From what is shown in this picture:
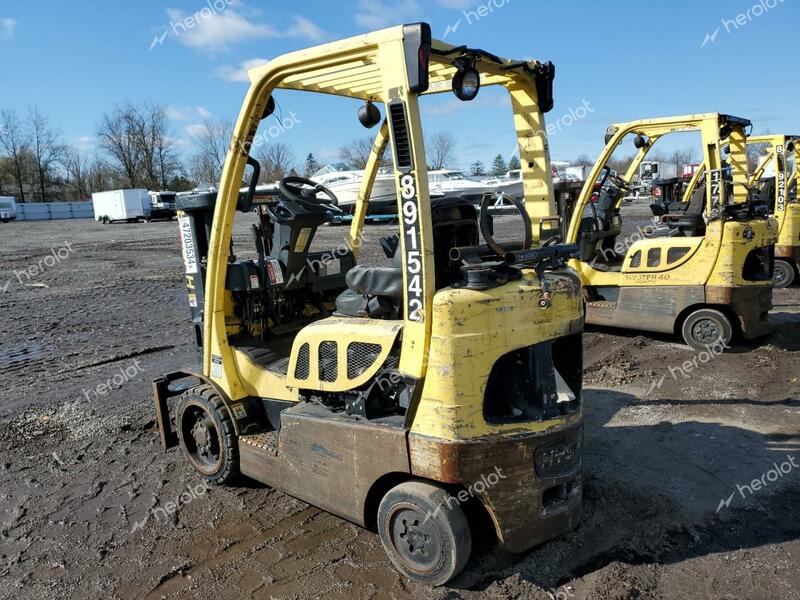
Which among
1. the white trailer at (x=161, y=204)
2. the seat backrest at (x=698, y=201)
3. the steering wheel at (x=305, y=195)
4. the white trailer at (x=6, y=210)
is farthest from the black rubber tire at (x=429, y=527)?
the white trailer at (x=6, y=210)

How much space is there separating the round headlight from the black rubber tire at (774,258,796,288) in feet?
33.6

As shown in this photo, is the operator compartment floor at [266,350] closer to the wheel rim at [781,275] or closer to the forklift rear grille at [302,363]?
the forklift rear grille at [302,363]

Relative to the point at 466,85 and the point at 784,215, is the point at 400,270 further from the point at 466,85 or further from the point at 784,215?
the point at 784,215

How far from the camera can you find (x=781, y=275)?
11.1m

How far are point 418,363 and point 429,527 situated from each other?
805 mm

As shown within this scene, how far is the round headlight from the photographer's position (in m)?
3.00

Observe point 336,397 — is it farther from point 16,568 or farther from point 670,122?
point 670,122

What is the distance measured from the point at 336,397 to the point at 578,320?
4.77ft

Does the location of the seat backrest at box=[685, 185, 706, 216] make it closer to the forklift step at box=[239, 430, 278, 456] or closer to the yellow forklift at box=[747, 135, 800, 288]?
the yellow forklift at box=[747, 135, 800, 288]

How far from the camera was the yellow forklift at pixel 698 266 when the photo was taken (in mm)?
7078

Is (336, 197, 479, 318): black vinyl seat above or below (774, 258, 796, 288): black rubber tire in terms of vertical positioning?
above

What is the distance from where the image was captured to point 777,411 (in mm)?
5418

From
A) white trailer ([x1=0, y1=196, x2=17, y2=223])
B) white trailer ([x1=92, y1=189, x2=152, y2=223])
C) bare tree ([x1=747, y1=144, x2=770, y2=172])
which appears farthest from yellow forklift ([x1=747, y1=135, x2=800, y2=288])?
white trailer ([x1=0, y1=196, x2=17, y2=223])

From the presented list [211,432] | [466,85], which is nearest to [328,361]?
[211,432]
